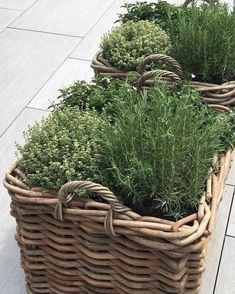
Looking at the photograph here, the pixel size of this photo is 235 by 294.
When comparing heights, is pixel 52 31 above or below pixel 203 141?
below

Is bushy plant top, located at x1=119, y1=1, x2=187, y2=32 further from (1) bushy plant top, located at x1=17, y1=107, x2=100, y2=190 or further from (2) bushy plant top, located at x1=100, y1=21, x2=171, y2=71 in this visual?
(1) bushy plant top, located at x1=17, y1=107, x2=100, y2=190

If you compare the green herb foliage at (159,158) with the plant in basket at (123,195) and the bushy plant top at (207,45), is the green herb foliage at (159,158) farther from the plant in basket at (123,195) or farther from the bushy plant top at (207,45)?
the bushy plant top at (207,45)

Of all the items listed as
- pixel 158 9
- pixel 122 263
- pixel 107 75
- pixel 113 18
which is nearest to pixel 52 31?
pixel 113 18

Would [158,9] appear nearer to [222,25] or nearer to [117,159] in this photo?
[222,25]

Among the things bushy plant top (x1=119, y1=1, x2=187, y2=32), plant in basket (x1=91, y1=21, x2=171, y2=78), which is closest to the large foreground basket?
plant in basket (x1=91, y1=21, x2=171, y2=78)

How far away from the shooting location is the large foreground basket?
104 cm

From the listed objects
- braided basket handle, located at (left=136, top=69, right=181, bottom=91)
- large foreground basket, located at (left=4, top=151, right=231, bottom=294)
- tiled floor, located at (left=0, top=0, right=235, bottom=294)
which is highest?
braided basket handle, located at (left=136, top=69, right=181, bottom=91)

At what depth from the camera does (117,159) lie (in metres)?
1.14

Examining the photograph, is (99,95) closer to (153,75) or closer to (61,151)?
(153,75)

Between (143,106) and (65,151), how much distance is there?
20 centimetres

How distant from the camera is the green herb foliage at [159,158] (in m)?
1.09

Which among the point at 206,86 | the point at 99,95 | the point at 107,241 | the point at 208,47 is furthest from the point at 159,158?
the point at 208,47

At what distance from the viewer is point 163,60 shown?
4.75ft

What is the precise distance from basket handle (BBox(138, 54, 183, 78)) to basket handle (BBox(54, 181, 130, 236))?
1.59 feet
